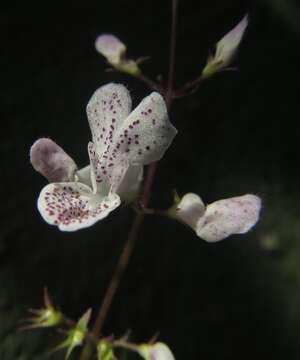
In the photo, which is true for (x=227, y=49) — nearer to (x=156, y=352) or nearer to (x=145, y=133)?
(x=145, y=133)

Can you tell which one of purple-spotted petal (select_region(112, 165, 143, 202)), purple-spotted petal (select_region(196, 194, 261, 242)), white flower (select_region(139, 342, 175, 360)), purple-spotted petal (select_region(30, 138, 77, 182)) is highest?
purple-spotted petal (select_region(30, 138, 77, 182))

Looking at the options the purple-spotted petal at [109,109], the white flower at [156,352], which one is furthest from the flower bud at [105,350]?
the purple-spotted petal at [109,109]

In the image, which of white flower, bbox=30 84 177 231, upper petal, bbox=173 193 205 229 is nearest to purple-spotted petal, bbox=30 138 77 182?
white flower, bbox=30 84 177 231

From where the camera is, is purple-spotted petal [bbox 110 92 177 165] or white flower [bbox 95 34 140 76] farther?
white flower [bbox 95 34 140 76]

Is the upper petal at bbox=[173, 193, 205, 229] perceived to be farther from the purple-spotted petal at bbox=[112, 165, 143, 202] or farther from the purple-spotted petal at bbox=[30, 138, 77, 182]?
the purple-spotted petal at bbox=[30, 138, 77, 182]

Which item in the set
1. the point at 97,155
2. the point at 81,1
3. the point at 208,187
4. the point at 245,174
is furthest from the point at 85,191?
the point at 245,174

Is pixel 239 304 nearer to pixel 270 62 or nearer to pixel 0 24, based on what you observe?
pixel 270 62

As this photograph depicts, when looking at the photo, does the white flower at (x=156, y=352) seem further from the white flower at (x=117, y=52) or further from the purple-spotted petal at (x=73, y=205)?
the white flower at (x=117, y=52)
